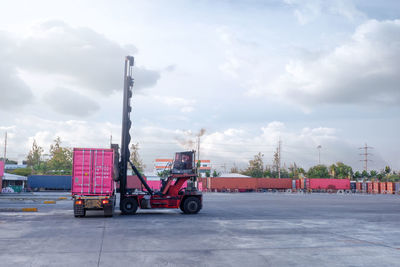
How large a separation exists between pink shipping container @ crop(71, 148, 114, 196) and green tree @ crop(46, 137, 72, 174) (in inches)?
2687

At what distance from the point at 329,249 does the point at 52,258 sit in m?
7.19

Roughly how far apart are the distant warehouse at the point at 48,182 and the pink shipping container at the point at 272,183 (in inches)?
1467

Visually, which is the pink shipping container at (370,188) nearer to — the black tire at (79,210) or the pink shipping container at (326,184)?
the pink shipping container at (326,184)

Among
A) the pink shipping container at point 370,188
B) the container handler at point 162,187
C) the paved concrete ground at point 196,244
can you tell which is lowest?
the pink shipping container at point 370,188

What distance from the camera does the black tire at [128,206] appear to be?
20.2 m

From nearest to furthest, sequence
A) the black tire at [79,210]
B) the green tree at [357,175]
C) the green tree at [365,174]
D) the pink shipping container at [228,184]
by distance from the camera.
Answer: the black tire at [79,210]
the pink shipping container at [228,184]
the green tree at [365,174]
the green tree at [357,175]

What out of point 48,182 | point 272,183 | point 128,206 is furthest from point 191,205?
point 272,183

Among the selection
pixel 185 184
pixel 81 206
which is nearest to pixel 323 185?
pixel 185 184

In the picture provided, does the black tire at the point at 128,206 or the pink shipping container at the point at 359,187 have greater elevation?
the black tire at the point at 128,206

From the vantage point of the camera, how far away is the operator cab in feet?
68.8

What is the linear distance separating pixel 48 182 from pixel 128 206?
5040cm

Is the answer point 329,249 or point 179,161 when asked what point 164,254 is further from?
point 179,161

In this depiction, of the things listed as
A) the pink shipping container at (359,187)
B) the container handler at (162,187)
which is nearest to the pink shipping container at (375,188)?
the pink shipping container at (359,187)

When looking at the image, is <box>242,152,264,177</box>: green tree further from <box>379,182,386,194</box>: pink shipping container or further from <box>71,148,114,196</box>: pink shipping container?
<box>71,148,114,196</box>: pink shipping container
